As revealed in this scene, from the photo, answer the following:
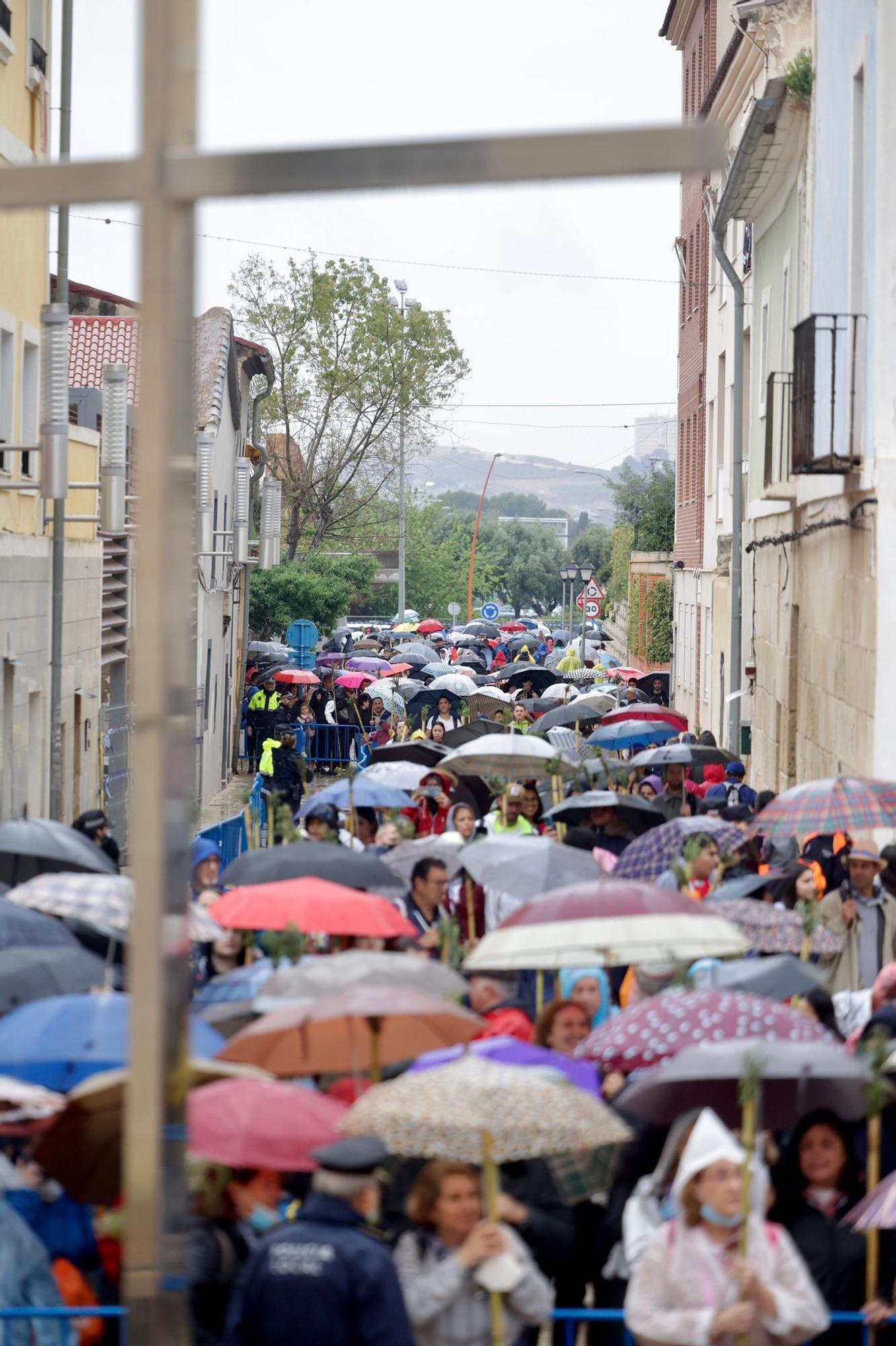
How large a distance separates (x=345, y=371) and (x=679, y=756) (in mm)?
40039

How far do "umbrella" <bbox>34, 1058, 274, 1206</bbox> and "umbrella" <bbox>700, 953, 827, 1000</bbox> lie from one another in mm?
A: 2331

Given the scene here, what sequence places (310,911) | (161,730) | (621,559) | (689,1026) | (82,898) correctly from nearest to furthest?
(161,730) → (689,1026) → (310,911) → (82,898) → (621,559)

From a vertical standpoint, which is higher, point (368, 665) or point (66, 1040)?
point (368, 665)

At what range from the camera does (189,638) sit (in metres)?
2.95

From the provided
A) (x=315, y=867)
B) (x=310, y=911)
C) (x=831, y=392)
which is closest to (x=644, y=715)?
(x=831, y=392)

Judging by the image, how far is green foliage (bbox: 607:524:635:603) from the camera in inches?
3086

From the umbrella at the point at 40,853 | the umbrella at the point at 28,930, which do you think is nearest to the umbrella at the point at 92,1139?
the umbrella at the point at 28,930

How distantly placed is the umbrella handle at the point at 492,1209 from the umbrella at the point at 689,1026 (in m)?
1.13

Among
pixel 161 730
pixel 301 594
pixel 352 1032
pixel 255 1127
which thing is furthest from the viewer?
pixel 301 594

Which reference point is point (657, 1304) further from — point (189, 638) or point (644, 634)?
point (644, 634)

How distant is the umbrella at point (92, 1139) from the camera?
5.19 meters

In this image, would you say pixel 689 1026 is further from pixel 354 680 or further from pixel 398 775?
pixel 354 680

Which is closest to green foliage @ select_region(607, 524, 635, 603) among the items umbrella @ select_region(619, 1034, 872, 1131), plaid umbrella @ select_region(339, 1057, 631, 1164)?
umbrella @ select_region(619, 1034, 872, 1131)

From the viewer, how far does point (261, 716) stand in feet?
110
